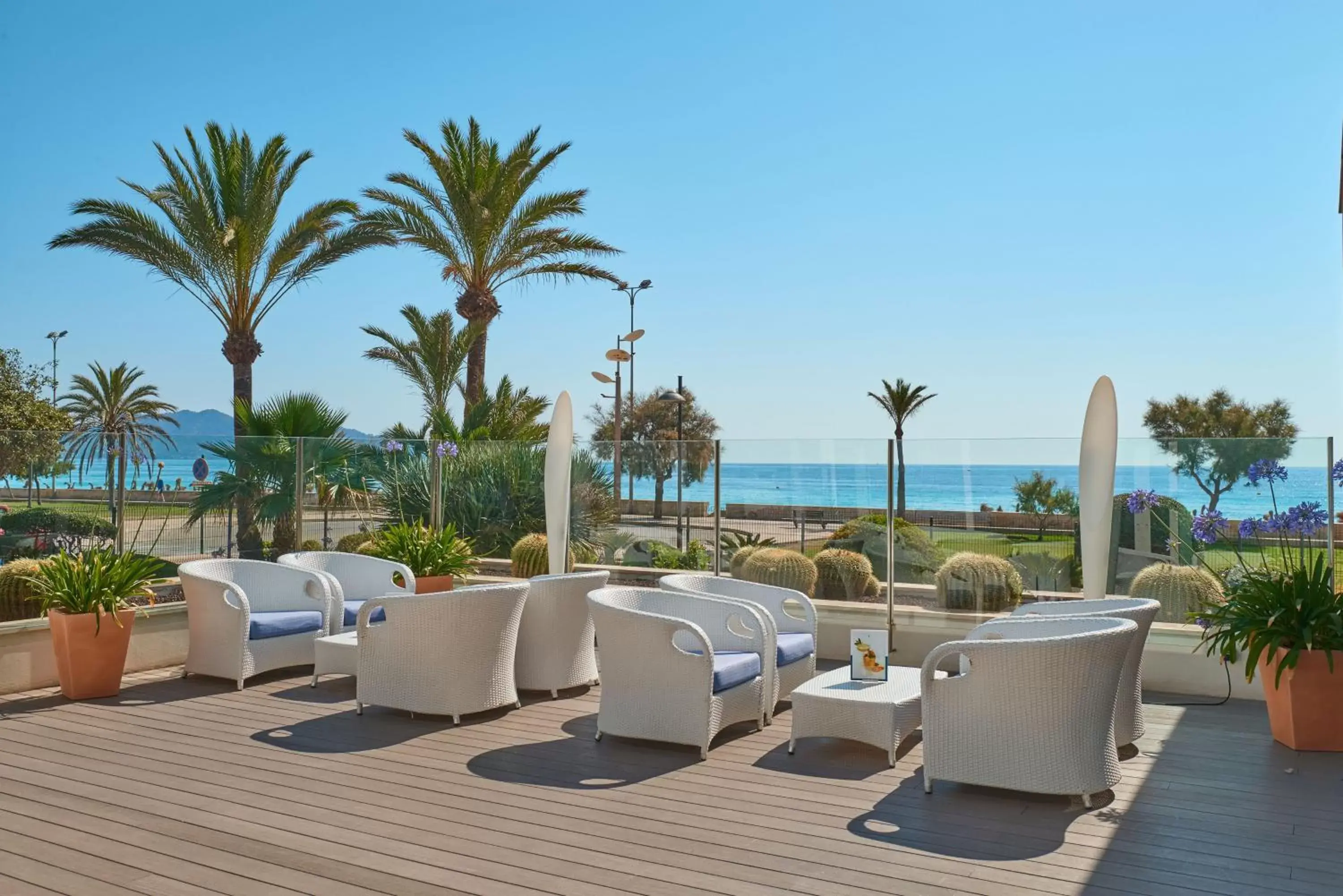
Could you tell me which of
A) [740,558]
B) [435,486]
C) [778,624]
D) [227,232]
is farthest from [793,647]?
[227,232]

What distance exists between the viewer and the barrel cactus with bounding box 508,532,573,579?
895 centimetres

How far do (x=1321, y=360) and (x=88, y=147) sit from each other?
40.2 meters

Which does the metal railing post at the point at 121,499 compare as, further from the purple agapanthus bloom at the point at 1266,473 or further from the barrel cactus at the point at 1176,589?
the purple agapanthus bloom at the point at 1266,473

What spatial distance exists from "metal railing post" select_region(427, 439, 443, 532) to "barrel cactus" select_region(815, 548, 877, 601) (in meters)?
3.44

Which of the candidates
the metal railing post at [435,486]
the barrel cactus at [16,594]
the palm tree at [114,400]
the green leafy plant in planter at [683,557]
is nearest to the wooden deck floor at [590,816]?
the barrel cactus at [16,594]

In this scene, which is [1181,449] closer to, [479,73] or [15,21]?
[479,73]

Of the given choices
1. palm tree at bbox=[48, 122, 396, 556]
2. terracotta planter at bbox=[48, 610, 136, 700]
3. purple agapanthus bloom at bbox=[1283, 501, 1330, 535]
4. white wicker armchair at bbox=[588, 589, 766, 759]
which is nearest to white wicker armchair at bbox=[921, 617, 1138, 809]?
white wicker armchair at bbox=[588, 589, 766, 759]

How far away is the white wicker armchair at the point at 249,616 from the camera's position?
258 inches

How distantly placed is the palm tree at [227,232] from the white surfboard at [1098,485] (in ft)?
35.5

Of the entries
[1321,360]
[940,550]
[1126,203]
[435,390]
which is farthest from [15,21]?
[1321,360]

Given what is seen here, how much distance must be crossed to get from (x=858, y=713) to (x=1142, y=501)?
308 cm

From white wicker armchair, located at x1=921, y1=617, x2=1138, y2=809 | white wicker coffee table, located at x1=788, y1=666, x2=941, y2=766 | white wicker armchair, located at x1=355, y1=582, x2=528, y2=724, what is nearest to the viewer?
white wicker armchair, located at x1=921, y1=617, x2=1138, y2=809

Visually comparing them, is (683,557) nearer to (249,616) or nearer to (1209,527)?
(249,616)

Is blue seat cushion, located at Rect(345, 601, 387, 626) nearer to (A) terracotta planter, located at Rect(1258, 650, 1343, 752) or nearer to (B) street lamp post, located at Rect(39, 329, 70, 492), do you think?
(A) terracotta planter, located at Rect(1258, 650, 1343, 752)
